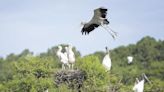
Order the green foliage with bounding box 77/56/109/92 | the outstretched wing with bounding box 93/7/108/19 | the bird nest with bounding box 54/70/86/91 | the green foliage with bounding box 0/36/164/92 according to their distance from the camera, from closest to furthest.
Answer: the outstretched wing with bounding box 93/7/108/19 → the bird nest with bounding box 54/70/86/91 → the green foliage with bounding box 0/36/164/92 → the green foliage with bounding box 77/56/109/92

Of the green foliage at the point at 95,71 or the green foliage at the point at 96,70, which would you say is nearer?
the green foliage at the point at 96,70

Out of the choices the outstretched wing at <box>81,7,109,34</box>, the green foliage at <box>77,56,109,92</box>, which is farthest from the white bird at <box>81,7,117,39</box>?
the green foliage at <box>77,56,109,92</box>

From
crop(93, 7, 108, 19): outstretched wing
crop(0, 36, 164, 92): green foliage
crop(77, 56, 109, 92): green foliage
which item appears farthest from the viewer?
crop(77, 56, 109, 92): green foliage

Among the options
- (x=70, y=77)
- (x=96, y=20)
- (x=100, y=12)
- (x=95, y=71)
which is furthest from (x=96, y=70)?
(x=100, y=12)

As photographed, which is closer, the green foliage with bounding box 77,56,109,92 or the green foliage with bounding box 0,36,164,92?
the green foliage with bounding box 0,36,164,92

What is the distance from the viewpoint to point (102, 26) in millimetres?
17344

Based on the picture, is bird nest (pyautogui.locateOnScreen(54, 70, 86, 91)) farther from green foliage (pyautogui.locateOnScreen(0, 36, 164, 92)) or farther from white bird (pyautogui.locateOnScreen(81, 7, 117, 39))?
white bird (pyautogui.locateOnScreen(81, 7, 117, 39))

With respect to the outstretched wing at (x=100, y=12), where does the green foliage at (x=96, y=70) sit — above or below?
below

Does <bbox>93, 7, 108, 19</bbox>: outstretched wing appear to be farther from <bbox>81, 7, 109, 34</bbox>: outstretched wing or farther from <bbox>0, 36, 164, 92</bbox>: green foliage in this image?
<bbox>0, 36, 164, 92</bbox>: green foliage

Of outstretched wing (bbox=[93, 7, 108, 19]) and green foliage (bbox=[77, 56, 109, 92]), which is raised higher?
outstretched wing (bbox=[93, 7, 108, 19])

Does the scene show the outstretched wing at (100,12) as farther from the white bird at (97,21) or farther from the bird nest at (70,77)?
the bird nest at (70,77)

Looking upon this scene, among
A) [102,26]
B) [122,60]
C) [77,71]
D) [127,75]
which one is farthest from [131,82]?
[102,26]

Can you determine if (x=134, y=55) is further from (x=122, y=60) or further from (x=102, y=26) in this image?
(x=102, y=26)

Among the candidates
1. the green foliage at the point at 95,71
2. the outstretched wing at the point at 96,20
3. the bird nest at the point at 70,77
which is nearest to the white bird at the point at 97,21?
the outstretched wing at the point at 96,20
